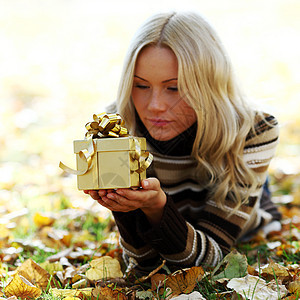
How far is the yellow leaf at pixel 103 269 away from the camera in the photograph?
1698 mm

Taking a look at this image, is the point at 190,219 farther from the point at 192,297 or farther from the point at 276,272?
the point at 192,297

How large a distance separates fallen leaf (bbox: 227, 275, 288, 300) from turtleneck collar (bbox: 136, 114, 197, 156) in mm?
678

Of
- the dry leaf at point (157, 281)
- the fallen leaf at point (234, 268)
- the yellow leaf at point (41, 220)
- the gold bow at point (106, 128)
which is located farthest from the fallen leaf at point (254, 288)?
the yellow leaf at point (41, 220)

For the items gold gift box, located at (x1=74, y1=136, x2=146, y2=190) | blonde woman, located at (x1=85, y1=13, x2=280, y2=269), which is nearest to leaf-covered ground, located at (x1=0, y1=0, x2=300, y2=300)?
blonde woman, located at (x1=85, y1=13, x2=280, y2=269)

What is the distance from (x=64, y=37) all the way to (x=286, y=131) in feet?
15.1

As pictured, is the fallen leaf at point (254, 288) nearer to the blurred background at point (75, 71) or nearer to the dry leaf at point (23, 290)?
the dry leaf at point (23, 290)

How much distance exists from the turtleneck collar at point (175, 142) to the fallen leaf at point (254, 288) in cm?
68

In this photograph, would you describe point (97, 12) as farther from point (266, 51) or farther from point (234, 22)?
point (266, 51)

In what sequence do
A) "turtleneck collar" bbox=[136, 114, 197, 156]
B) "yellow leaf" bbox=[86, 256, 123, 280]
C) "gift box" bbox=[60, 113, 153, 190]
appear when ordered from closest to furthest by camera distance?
"gift box" bbox=[60, 113, 153, 190] → "yellow leaf" bbox=[86, 256, 123, 280] → "turtleneck collar" bbox=[136, 114, 197, 156]

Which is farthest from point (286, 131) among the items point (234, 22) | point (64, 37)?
point (64, 37)

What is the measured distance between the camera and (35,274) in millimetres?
1691

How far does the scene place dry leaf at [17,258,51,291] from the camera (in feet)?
5.48

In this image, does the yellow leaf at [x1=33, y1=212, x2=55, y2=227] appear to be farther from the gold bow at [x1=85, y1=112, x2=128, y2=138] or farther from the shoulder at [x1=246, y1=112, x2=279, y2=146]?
the gold bow at [x1=85, y1=112, x2=128, y2=138]

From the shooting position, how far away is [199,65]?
176 cm
